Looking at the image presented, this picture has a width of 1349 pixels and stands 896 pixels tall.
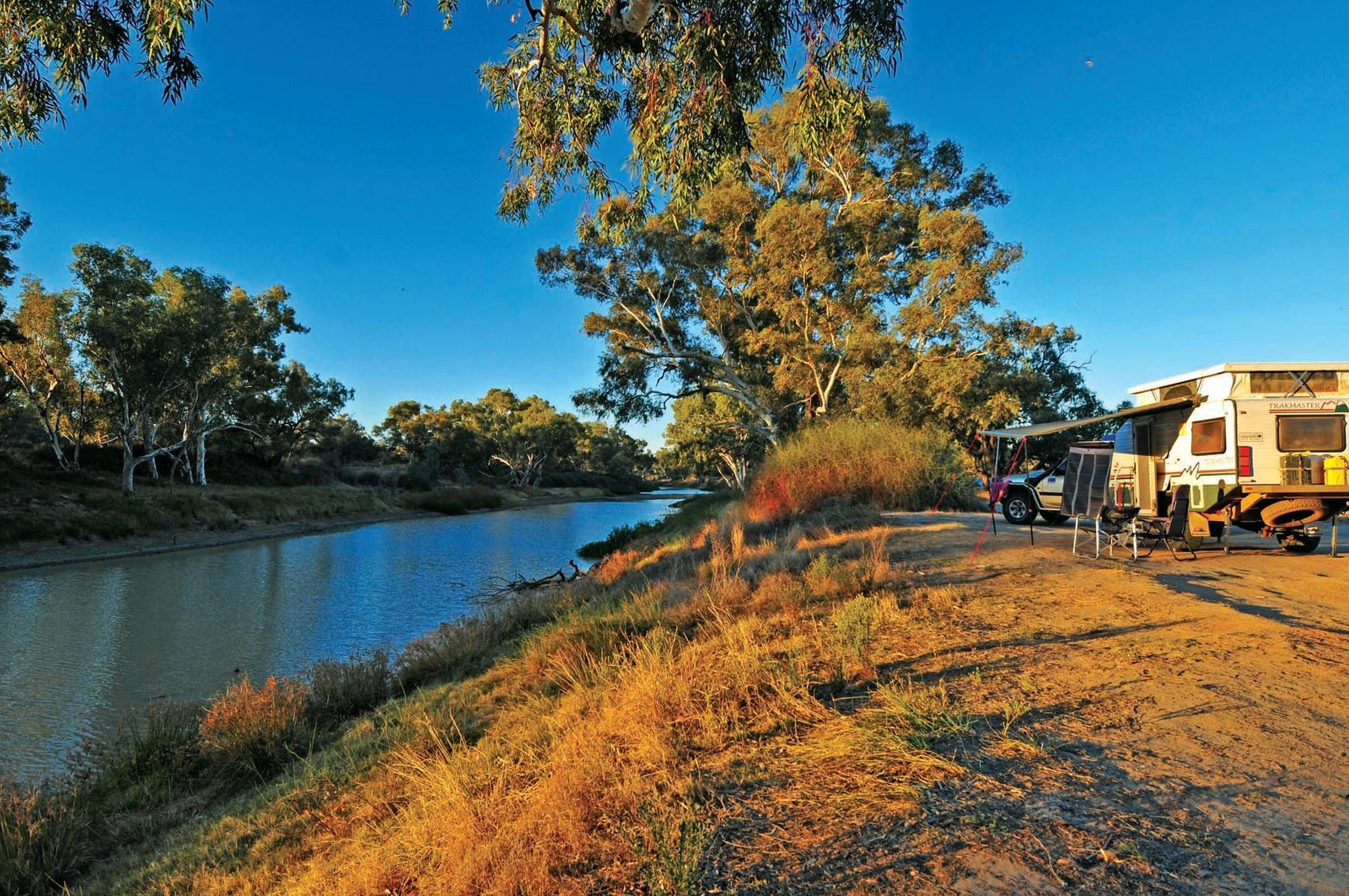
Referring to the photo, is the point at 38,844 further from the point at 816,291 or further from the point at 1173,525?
the point at 816,291

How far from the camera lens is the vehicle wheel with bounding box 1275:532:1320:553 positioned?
962cm

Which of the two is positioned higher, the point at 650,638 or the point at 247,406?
the point at 247,406

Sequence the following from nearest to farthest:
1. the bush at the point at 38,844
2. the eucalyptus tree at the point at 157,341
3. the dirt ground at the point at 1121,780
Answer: the dirt ground at the point at 1121,780
the bush at the point at 38,844
the eucalyptus tree at the point at 157,341

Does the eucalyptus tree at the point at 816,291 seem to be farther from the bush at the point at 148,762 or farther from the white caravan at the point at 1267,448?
the bush at the point at 148,762

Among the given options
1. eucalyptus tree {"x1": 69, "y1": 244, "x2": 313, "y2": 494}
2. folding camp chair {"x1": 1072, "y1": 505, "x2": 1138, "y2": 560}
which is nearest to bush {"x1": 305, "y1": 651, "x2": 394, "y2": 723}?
folding camp chair {"x1": 1072, "y1": 505, "x2": 1138, "y2": 560}

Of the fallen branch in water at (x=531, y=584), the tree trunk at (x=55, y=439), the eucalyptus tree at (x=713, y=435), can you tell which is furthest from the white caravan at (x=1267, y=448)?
the tree trunk at (x=55, y=439)

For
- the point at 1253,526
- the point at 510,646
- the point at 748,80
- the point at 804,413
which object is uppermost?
the point at 748,80

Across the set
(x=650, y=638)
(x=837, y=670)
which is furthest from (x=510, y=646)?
(x=837, y=670)

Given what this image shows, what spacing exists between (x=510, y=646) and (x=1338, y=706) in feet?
23.1

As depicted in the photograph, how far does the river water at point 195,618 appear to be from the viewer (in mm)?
8312

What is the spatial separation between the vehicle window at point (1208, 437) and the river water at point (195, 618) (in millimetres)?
13313

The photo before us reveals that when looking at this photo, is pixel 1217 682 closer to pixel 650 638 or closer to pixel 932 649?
pixel 932 649

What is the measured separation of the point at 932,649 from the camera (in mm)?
4723

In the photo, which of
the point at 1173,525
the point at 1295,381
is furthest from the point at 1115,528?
the point at 1295,381
